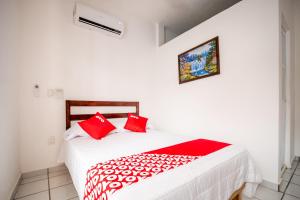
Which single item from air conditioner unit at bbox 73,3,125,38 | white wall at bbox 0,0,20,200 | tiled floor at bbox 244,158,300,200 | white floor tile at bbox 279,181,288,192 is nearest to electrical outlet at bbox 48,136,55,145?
white wall at bbox 0,0,20,200

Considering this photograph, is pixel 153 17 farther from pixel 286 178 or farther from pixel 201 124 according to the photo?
pixel 286 178

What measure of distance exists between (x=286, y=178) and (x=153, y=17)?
3995mm

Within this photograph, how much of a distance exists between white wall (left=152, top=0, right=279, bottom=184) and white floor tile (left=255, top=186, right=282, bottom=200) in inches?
5.7

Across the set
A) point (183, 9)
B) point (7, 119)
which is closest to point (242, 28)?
point (183, 9)

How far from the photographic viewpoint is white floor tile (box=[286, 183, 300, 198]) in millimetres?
1759

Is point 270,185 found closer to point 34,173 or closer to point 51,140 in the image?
point 51,140

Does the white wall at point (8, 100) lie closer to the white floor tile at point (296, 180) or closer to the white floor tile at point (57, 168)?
the white floor tile at point (57, 168)

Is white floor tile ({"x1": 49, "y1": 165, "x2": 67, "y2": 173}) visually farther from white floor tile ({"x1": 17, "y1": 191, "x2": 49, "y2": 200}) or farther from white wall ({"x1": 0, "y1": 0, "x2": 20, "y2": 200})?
white floor tile ({"x1": 17, "y1": 191, "x2": 49, "y2": 200})

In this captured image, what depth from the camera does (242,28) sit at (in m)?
2.19

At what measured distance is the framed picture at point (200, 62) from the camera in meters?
2.53

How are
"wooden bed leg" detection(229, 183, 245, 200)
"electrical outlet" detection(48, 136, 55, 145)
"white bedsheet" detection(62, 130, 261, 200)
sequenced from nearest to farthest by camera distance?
"white bedsheet" detection(62, 130, 261, 200)
"wooden bed leg" detection(229, 183, 245, 200)
"electrical outlet" detection(48, 136, 55, 145)

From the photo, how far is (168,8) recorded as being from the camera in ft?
10.5

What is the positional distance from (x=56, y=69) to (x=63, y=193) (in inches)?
74.1

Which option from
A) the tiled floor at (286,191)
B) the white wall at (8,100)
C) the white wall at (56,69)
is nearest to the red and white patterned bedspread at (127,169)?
the tiled floor at (286,191)
